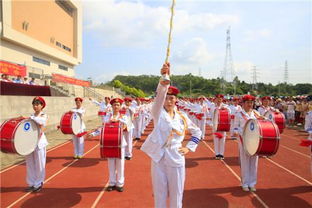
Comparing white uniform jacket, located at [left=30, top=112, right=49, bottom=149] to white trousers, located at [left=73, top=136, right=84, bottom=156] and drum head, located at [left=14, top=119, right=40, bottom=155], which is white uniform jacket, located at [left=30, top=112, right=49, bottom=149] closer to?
drum head, located at [left=14, top=119, right=40, bottom=155]

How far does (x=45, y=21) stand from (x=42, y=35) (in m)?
1.89

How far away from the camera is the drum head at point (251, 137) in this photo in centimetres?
462

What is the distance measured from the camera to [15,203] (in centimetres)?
462

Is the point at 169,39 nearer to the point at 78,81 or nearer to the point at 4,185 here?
the point at 4,185

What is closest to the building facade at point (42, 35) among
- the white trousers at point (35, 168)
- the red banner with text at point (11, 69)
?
the red banner with text at point (11, 69)

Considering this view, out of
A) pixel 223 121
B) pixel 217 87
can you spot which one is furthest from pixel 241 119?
pixel 217 87

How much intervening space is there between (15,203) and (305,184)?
20.2 ft

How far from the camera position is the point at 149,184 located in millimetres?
5531

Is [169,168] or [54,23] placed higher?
[54,23]

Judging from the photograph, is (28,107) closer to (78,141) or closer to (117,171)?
(78,141)

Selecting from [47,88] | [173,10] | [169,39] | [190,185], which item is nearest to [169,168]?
[169,39]

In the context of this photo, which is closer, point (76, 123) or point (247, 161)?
point (247, 161)

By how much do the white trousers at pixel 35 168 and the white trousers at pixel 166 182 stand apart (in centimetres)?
320

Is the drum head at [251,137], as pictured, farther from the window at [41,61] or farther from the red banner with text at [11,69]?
the window at [41,61]
